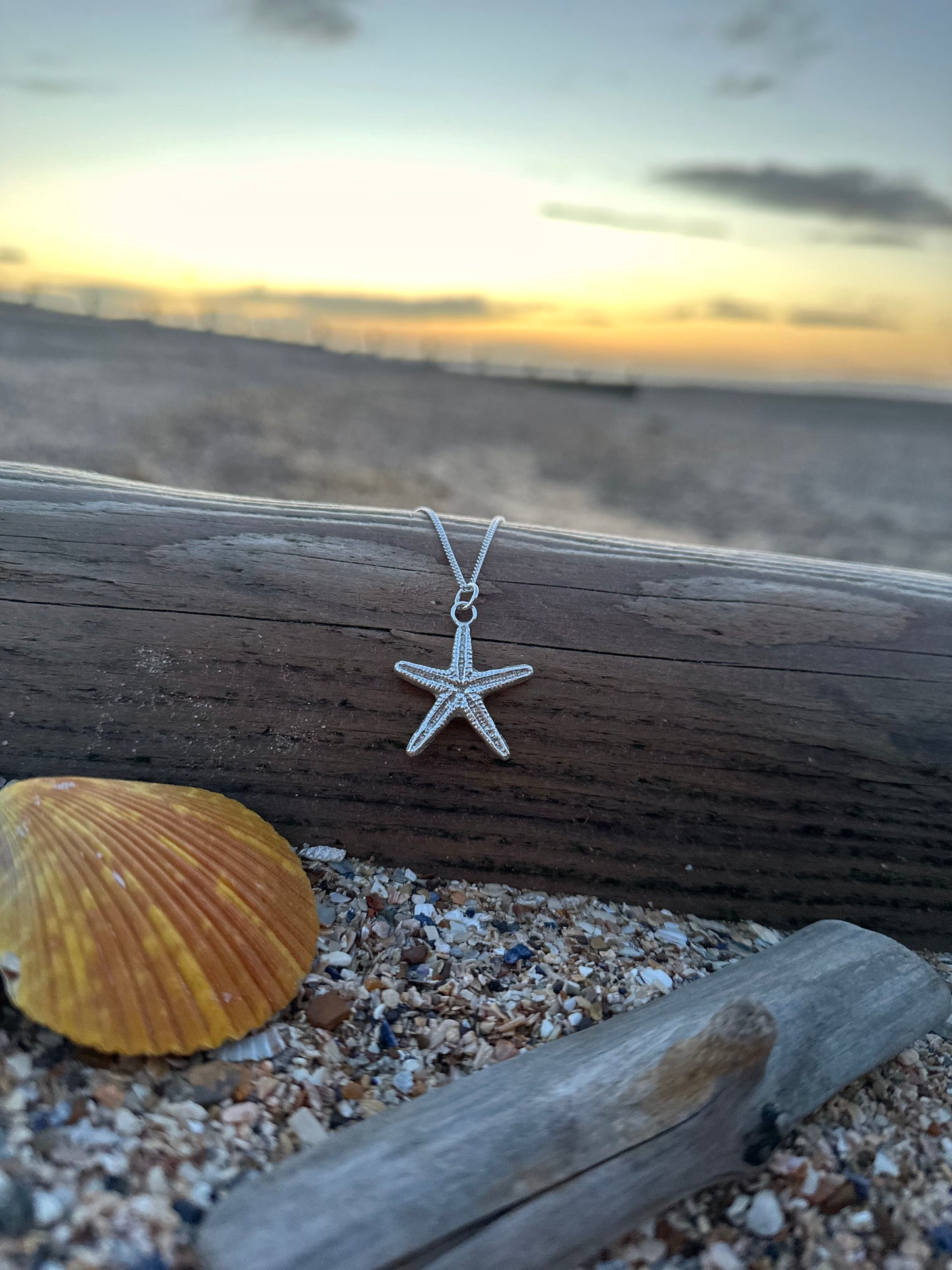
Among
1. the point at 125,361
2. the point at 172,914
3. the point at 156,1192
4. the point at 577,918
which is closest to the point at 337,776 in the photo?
the point at 172,914

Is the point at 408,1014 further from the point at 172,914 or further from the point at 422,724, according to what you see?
the point at 422,724

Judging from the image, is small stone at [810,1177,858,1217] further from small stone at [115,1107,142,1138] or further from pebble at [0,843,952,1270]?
small stone at [115,1107,142,1138]

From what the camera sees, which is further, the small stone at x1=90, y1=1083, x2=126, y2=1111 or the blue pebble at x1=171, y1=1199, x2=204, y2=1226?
the small stone at x1=90, y1=1083, x2=126, y2=1111

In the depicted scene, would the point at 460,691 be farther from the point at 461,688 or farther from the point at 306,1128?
the point at 306,1128

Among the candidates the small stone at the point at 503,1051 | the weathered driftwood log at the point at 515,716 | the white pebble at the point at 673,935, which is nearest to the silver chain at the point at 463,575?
the weathered driftwood log at the point at 515,716

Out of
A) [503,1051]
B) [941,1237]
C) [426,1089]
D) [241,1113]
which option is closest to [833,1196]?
[941,1237]

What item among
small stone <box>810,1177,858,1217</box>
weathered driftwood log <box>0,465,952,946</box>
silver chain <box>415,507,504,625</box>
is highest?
silver chain <box>415,507,504,625</box>

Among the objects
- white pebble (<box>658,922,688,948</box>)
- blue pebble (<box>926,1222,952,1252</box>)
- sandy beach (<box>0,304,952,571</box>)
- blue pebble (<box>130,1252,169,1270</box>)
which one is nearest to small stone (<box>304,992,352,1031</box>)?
blue pebble (<box>130,1252,169,1270</box>)

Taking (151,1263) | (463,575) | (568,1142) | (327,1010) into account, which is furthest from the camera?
(463,575)
